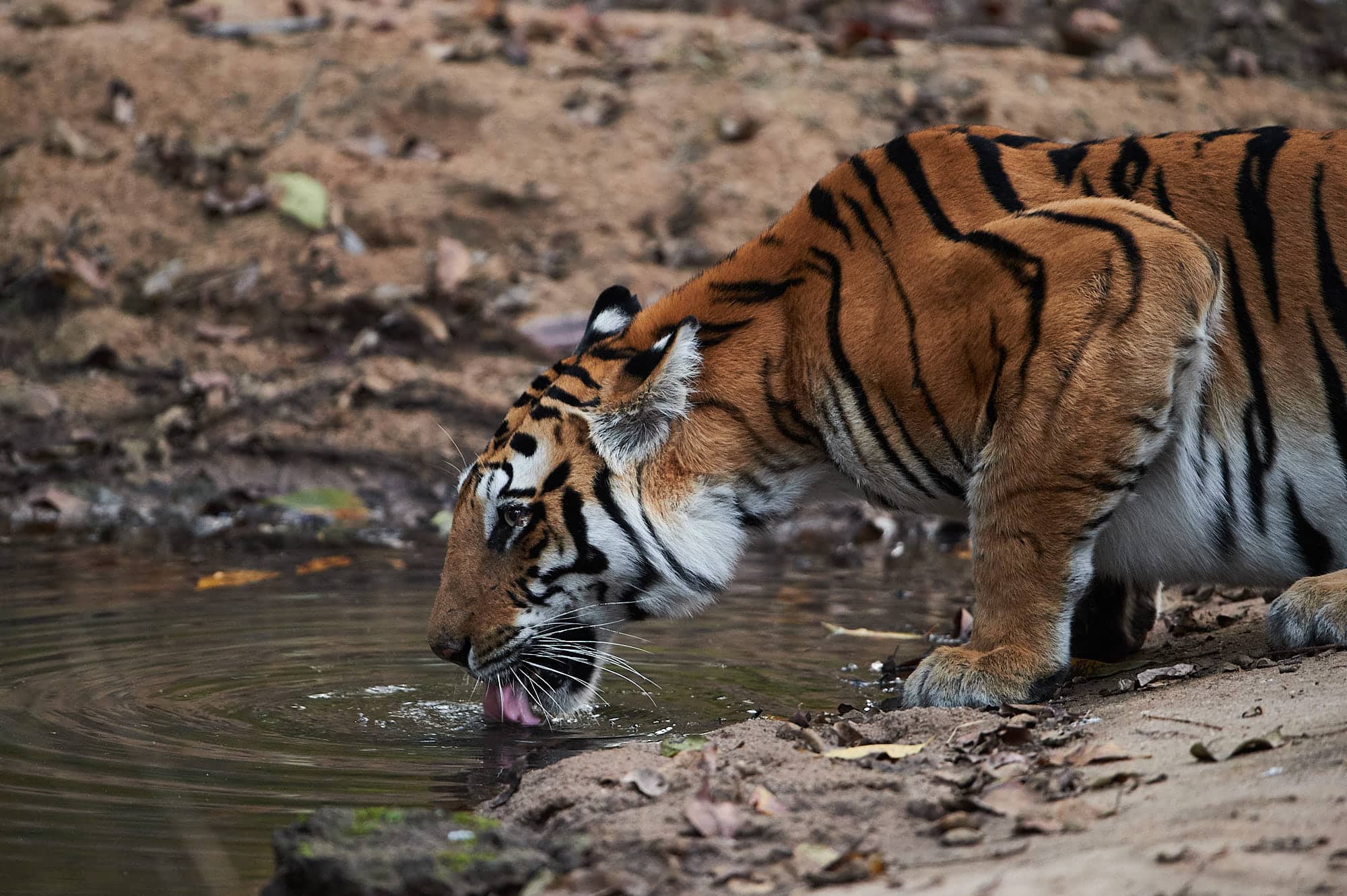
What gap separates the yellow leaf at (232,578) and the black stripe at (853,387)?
127 inches

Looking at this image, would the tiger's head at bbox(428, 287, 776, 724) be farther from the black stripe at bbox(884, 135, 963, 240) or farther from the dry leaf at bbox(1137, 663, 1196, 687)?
the dry leaf at bbox(1137, 663, 1196, 687)

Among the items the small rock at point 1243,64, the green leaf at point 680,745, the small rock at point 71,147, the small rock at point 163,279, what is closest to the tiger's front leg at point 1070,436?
the green leaf at point 680,745

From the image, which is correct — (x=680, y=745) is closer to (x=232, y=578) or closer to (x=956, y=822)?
(x=956, y=822)

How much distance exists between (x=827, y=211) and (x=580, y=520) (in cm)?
116

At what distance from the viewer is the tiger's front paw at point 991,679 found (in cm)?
387

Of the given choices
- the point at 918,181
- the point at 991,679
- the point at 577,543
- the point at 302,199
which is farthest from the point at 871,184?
the point at 302,199

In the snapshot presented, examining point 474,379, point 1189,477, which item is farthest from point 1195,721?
point 474,379

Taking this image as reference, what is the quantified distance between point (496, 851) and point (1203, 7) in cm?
1043

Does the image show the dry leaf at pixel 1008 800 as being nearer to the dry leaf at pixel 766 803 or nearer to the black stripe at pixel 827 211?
the dry leaf at pixel 766 803

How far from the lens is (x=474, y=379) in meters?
8.55

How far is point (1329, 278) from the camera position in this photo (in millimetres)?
4020

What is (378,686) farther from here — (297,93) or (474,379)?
(297,93)

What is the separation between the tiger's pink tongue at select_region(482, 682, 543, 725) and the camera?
442 cm

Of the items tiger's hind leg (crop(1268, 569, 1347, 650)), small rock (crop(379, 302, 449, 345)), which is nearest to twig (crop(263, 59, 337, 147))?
small rock (crop(379, 302, 449, 345))
